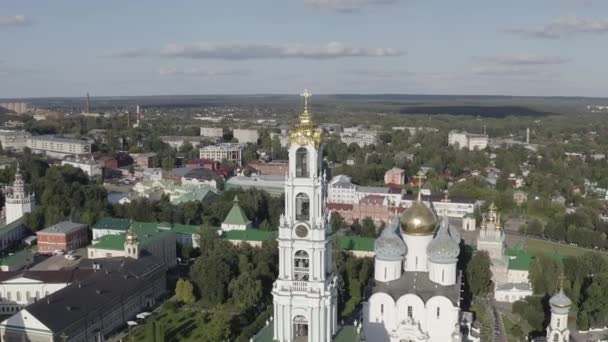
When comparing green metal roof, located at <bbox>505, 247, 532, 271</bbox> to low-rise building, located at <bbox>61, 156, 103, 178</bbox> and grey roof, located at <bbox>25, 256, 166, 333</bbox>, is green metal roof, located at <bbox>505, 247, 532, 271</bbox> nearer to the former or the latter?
grey roof, located at <bbox>25, 256, 166, 333</bbox>

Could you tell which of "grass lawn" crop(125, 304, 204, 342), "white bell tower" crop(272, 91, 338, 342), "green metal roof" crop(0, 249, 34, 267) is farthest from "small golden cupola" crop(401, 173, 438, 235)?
"green metal roof" crop(0, 249, 34, 267)

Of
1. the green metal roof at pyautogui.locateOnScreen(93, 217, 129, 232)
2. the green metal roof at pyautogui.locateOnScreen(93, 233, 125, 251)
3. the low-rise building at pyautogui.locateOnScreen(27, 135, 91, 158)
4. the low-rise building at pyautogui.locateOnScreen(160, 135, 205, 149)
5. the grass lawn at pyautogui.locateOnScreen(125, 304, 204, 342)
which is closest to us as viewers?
the grass lawn at pyautogui.locateOnScreen(125, 304, 204, 342)

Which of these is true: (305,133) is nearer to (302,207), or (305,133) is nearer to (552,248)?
(302,207)

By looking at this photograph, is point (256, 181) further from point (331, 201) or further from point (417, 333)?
point (417, 333)

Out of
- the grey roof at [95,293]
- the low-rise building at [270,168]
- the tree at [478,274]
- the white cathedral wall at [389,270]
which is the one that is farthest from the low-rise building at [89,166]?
the white cathedral wall at [389,270]

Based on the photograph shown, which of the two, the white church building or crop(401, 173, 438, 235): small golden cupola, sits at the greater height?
crop(401, 173, 438, 235): small golden cupola

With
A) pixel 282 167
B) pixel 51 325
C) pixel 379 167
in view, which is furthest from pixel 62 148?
pixel 51 325

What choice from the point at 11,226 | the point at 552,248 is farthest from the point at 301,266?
the point at 11,226
